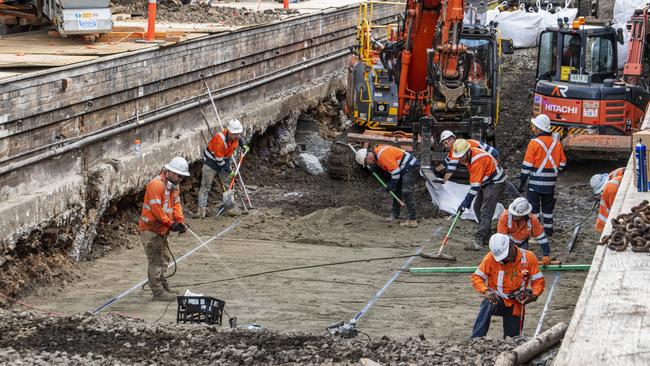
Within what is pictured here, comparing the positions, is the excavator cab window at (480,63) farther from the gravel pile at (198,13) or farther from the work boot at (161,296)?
Answer: the work boot at (161,296)

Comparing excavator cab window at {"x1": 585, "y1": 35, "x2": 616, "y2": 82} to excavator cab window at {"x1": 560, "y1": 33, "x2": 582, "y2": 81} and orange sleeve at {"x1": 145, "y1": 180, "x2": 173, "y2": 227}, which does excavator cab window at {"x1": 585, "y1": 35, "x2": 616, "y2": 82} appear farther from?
orange sleeve at {"x1": 145, "y1": 180, "x2": 173, "y2": 227}

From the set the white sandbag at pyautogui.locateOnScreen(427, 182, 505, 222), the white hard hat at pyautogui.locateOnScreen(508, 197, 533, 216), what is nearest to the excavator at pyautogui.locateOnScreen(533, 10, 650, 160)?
the white sandbag at pyautogui.locateOnScreen(427, 182, 505, 222)

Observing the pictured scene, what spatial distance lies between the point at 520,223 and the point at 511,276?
1981 millimetres

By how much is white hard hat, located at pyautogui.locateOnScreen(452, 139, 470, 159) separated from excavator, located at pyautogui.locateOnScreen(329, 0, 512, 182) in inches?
108

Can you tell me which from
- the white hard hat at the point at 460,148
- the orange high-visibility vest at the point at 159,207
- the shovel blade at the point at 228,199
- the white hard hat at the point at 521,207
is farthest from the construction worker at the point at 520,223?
the shovel blade at the point at 228,199

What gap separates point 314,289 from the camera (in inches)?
501

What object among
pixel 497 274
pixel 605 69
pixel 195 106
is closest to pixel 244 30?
pixel 195 106

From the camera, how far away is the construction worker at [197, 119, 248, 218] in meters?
16.3

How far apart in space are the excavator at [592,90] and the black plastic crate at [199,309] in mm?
9444

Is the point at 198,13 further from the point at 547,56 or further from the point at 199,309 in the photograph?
the point at 199,309

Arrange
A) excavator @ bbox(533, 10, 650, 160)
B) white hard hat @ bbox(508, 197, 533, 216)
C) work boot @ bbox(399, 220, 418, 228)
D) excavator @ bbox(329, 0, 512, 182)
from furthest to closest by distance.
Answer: excavator @ bbox(533, 10, 650, 160), excavator @ bbox(329, 0, 512, 182), work boot @ bbox(399, 220, 418, 228), white hard hat @ bbox(508, 197, 533, 216)

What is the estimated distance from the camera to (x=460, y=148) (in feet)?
46.3

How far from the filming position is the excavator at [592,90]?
18.4m

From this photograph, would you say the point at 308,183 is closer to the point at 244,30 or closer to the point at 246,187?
the point at 246,187
